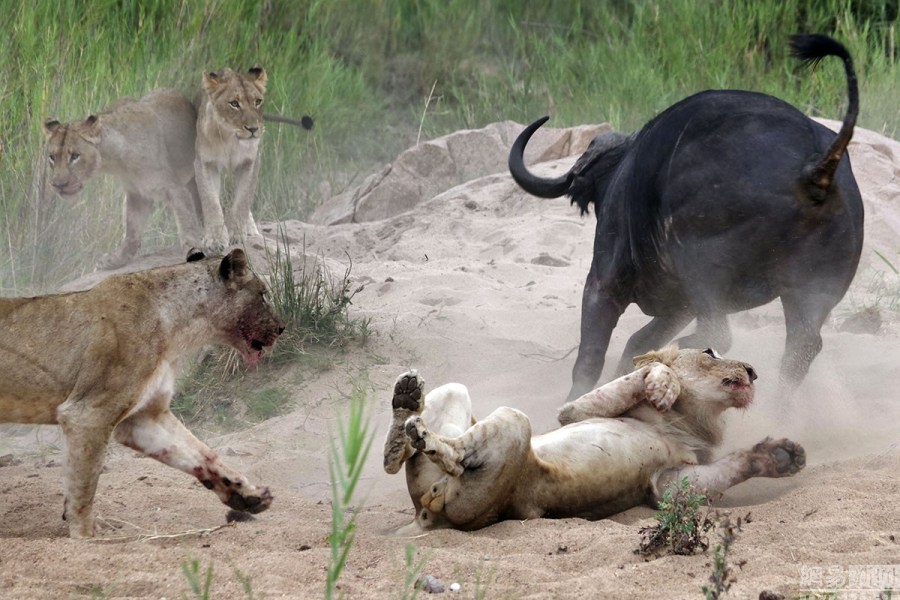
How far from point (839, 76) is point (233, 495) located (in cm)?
840

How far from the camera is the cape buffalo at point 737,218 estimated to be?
5258mm

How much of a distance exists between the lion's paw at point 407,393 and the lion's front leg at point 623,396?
3.23 feet

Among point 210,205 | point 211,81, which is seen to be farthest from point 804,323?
point 211,81

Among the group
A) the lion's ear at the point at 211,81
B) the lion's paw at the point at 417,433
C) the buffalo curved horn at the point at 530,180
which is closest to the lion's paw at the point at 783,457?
the lion's paw at the point at 417,433

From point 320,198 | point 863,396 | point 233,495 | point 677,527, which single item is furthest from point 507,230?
point 677,527

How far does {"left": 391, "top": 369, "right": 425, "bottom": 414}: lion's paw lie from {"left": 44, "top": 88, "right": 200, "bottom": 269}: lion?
14.4 ft

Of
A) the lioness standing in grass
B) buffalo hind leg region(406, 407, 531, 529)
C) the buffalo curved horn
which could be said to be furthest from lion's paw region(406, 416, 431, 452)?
the lioness standing in grass

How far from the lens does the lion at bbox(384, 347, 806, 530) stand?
4246 millimetres

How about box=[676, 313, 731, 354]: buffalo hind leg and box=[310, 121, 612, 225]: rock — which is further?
box=[310, 121, 612, 225]: rock

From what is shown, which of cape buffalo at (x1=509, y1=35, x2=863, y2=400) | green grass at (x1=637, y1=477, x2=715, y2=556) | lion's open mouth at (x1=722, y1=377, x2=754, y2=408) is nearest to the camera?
green grass at (x1=637, y1=477, x2=715, y2=556)

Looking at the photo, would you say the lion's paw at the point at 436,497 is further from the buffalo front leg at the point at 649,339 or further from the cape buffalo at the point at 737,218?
the buffalo front leg at the point at 649,339

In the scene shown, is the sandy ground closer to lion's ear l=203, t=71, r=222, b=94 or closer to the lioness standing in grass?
the lioness standing in grass

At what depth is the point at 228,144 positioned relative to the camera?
343 inches

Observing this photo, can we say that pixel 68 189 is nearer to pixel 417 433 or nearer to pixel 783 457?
pixel 417 433
